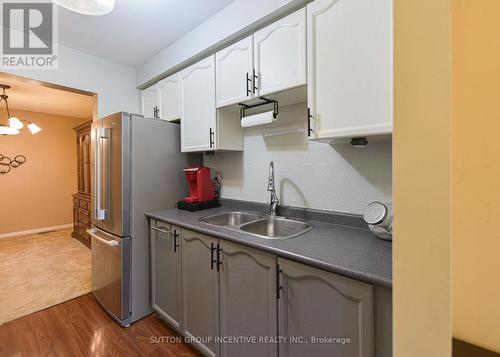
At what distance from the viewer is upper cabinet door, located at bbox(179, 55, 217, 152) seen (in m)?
1.88

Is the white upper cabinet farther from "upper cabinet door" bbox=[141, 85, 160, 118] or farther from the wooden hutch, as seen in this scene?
the wooden hutch

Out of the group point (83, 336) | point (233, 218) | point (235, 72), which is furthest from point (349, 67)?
point (83, 336)

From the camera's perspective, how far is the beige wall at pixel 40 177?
416 cm

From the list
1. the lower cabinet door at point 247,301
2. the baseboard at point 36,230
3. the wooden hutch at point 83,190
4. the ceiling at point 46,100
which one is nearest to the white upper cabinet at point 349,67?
the lower cabinet door at point 247,301

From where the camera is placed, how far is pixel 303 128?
165 cm

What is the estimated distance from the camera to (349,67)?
113 cm

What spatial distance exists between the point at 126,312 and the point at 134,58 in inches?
99.9

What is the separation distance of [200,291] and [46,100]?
4283 millimetres

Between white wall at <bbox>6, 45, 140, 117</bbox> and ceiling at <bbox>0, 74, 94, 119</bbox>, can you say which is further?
ceiling at <bbox>0, 74, 94, 119</bbox>

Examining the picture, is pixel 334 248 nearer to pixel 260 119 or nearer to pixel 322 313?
pixel 322 313

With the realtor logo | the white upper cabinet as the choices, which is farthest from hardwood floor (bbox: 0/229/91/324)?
the white upper cabinet

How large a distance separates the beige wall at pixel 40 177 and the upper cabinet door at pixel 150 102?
3357 millimetres
